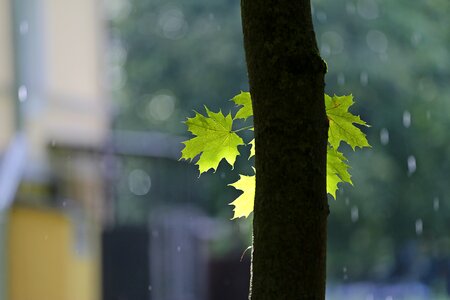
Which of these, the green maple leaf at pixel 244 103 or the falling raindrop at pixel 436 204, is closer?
the green maple leaf at pixel 244 103

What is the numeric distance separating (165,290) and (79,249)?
3.79ft

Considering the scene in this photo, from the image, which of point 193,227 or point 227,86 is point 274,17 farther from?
point 227,86

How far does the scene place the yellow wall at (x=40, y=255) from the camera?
6.27 m

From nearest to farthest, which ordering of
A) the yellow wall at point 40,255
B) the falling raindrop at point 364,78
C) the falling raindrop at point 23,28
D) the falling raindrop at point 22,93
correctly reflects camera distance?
the yellow wall at point 40,255, the falling raindrop at point 22,93, the falling raindrop at point 23,28, the falling raindrop at point 364,78

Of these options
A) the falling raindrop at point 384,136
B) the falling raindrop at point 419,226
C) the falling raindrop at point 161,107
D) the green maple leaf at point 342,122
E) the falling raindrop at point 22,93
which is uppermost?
the falling raindrop at point 161,107

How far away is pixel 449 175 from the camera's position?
40.1 ft

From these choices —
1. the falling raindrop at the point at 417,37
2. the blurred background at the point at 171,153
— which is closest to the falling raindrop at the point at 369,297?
the blurred background at the point at 171,153

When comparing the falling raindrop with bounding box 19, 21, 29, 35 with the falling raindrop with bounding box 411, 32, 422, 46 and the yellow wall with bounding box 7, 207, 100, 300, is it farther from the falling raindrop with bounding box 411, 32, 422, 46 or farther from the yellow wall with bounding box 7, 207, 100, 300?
the falling raindrop with bounding box 411, 32, 422, 46

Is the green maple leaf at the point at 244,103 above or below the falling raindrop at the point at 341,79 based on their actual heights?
below

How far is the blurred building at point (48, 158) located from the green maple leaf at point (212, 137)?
5.39 meters

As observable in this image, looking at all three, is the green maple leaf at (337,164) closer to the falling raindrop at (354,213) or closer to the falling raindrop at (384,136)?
the falling raindrop at (384,136)

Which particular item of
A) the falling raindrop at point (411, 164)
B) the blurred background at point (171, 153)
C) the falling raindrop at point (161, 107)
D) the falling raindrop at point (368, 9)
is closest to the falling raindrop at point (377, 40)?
the blurred background at point (171, 153)

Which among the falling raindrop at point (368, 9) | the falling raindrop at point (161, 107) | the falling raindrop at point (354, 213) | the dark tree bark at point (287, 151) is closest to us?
the dark tree bark at point (287, 151)

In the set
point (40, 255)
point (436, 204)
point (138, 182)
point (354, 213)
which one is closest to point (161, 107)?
point (138, 182)
